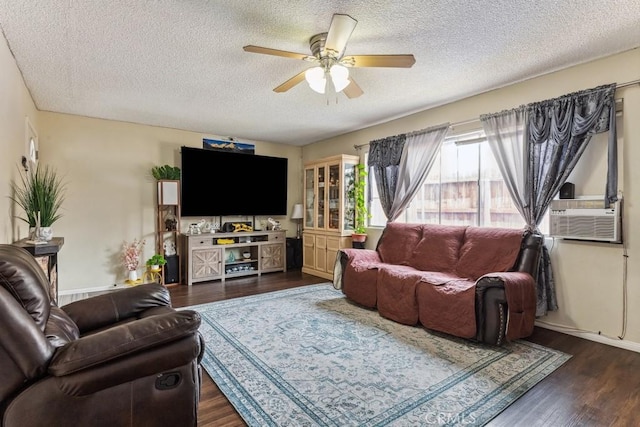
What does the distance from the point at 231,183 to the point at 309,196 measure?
4.52 ft

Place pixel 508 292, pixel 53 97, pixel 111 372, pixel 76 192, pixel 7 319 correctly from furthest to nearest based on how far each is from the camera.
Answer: pixel 76 192, pixel 53 97, pixel 508 292, pixel 111 372, pixel 7 319

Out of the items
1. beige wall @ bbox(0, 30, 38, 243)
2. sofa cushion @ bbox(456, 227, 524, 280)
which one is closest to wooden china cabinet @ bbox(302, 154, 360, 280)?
sofa cushion @ bbox(456, 227, 524, 280)

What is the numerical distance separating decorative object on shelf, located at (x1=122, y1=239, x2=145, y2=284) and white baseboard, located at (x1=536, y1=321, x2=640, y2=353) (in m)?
5.01

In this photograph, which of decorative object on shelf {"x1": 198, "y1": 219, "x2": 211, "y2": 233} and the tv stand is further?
decorative object on shelf {"x1": 198, "y1": 219, "x2": 211, "y2": 233}

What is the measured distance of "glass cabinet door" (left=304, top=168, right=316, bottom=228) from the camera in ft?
18.9

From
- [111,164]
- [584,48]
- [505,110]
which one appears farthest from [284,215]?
[584,48]

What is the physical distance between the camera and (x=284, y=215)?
627cm

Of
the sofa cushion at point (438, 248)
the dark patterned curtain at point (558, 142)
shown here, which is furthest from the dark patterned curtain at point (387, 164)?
the dark patterned curtain at point (558, 142)

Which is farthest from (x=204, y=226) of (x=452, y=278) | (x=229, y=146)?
(x=452, y=278)

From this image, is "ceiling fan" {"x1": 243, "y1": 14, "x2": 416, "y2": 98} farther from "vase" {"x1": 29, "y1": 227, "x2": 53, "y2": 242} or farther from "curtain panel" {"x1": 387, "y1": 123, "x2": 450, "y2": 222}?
"vase" {"x1": 29, "y1": 227, "x2": 53, "y2": 242}

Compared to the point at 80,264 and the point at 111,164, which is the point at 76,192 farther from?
the point at 80,264

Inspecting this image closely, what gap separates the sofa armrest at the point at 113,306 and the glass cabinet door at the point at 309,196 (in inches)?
148

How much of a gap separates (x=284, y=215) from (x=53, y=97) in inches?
147

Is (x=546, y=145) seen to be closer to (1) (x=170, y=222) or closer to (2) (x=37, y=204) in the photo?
(2) (x=37, y=204)
